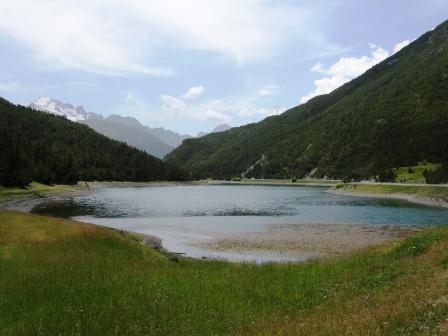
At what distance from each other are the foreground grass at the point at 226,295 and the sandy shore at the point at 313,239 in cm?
1649

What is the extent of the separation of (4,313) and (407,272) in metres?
17.0

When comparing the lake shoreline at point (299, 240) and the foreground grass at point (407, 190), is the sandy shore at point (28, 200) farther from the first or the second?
the foreground grass at point (407, 190)

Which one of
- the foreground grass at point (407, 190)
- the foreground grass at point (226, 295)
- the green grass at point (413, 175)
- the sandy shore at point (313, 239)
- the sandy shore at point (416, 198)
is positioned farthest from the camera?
the green grass at point (413, 175)

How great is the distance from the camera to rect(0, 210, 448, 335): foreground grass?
14.4 metres

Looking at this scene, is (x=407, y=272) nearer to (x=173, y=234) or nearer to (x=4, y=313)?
(x=4, y=313)

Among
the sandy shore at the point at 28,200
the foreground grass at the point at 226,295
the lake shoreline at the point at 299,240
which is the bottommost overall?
the lake shoreline at the point at 299,240

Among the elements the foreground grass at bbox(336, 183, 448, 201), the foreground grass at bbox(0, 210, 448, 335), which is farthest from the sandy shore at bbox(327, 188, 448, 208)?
the foreground grass at bbox(0, 210, 448, 335)

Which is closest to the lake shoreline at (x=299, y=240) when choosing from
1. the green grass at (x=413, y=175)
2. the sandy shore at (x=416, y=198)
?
the sandy shore at (x=416, y=198)

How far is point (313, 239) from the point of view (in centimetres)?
5656

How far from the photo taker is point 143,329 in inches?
592

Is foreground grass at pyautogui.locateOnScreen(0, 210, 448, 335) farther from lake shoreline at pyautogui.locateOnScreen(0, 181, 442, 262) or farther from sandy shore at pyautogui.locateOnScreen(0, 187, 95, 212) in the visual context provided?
sandy shore at pyautogui.locateOnScreen(0, 187, 95, 212)

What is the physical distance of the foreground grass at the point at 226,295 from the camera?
47.2 feet

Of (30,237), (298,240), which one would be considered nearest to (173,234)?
(298,240)

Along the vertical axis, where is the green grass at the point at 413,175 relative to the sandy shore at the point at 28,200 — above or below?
above
